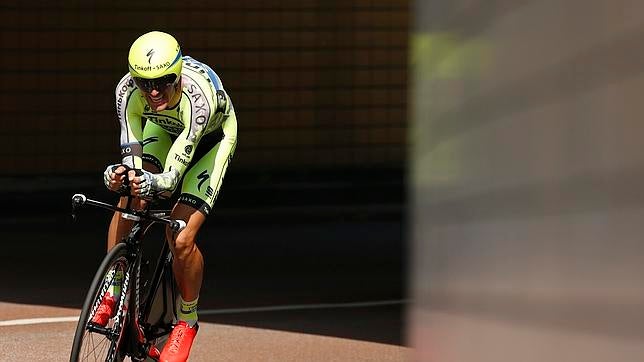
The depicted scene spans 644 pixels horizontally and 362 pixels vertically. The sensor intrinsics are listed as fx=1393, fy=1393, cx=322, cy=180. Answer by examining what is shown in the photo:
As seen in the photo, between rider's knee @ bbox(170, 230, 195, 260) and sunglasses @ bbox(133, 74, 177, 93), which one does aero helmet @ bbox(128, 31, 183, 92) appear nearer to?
sunglasses @ bbox(133, 74, 177, 93)

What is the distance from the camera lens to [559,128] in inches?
38.1

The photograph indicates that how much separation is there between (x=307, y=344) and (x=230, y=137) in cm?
214

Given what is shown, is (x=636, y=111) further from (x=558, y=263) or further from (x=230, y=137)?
(x=230, y=137)

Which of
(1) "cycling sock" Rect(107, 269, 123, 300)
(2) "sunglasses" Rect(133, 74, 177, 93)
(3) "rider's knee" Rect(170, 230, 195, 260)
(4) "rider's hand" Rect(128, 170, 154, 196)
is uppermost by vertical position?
(2) "sunglasses" Rect(133, 74, 177, 93)

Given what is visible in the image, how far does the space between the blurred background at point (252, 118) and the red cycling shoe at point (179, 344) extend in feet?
18.1

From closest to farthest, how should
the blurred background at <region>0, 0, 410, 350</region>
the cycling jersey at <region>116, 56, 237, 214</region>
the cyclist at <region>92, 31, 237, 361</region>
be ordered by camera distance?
the cyclist at <region>92, 31, 237, 361</region>
the cycling jersey at <region>116, 56, 237, 214</region>
the blurred background at <region>0, 0, 410, 350</region>

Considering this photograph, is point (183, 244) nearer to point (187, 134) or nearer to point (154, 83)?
point (187, 134)

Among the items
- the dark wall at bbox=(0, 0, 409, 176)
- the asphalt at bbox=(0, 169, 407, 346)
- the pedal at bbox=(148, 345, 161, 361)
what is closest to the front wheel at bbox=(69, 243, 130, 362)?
the pedal at bbox=(148, 345, 161, 361)

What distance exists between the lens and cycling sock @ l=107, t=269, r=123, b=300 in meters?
5.42

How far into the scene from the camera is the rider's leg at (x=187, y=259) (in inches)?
222

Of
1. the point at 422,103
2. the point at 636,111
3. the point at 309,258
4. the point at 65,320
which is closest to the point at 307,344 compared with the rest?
the point at 65,320

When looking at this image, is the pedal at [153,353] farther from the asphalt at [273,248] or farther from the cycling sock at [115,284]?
the asphalt at [273,248]

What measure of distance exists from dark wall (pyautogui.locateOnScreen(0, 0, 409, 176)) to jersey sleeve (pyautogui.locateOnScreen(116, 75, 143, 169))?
903 cm

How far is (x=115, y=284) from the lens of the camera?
5.45 m
